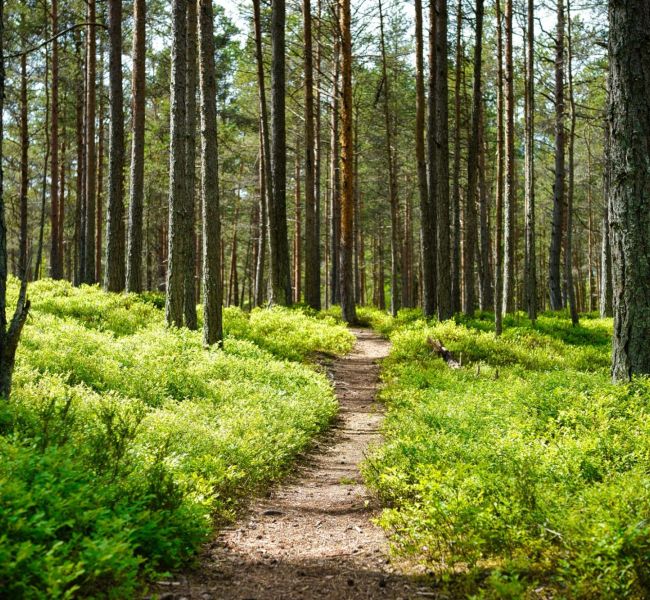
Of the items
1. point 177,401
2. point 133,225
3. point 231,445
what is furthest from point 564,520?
point 133,225

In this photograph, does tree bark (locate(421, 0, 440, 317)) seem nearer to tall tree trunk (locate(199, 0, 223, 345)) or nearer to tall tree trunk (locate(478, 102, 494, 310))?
tall tree trunk (locate(478, 102, 494, 310))

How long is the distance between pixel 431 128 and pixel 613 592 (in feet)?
52.2

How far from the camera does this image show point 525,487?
175 inches

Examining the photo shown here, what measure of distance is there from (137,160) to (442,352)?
10304 millimetres

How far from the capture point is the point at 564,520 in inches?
152

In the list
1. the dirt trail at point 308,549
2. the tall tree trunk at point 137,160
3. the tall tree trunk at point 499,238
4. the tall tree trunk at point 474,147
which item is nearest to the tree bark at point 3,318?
the dirt trail at point 308,549

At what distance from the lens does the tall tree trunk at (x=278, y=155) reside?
18.2m

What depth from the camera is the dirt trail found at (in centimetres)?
397

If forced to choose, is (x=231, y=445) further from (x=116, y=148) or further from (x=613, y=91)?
(x=116, y=148)

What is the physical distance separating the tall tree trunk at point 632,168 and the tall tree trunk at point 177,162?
7988 millimetres

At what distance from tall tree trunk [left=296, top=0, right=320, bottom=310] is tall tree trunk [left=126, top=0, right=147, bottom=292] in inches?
229

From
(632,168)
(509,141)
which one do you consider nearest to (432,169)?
(509,141)

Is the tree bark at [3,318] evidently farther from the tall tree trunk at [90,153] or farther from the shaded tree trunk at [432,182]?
the tall tree trunk at [90,153]

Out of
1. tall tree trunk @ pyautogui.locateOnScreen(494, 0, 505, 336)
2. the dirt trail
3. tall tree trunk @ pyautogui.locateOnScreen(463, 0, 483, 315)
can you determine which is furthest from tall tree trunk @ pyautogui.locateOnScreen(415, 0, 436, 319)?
the dirt trail
